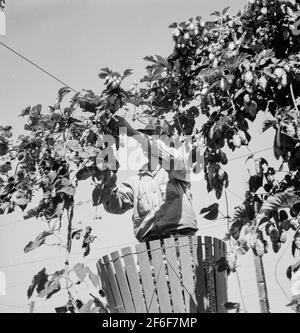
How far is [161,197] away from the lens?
8.39 ft

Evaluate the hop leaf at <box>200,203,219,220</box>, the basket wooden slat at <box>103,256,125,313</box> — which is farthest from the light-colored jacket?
the hop leaf at <box>200,203,219,220</box>

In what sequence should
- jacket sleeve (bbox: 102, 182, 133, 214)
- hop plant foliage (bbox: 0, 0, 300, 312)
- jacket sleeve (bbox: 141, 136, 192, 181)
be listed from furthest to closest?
jacket sleeve (bbox: 102, 182, 133, 214)
jacket sleeve (bbox: 141, 136, 192, 181)
hop plant foliage (bbox: 0, 0, 300, 312)

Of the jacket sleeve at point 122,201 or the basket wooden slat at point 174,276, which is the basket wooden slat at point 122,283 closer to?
the basket wooden slat at point 174,276

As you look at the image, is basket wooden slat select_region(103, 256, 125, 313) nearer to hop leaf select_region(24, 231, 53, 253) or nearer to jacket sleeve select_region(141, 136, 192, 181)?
hop leaf select_region(24, 231, 53, 253)

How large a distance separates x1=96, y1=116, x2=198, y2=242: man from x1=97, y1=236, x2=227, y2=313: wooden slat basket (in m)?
0.39

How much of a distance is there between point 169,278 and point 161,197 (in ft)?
2.03

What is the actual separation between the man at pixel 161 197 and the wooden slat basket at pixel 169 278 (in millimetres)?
391

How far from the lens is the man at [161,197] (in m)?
2.42

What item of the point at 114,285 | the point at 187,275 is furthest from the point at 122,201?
the point at 187,275

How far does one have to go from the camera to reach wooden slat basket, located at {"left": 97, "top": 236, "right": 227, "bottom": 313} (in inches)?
79.0

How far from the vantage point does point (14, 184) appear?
2295mm

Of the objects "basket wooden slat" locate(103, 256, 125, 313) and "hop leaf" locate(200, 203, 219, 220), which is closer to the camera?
"hop leaf" locate(200, 203, 219, 220)
